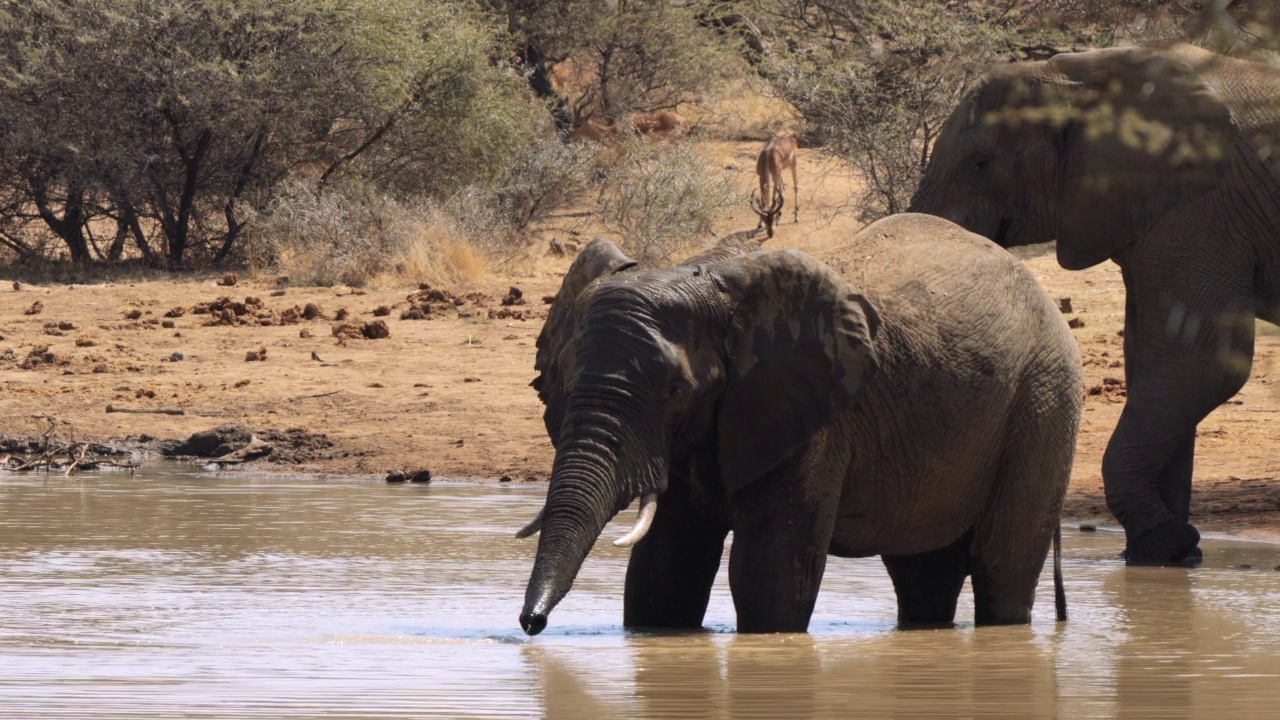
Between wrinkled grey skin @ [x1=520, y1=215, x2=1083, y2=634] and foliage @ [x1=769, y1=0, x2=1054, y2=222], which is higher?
foliage @ [x1=769, y1=0, x2=1054, y2=222]

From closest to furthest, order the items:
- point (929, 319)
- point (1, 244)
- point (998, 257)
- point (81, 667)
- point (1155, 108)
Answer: point (81, 667)
point (929, 319)
point (998, 257)
point (1155, 108)
point (1, 244)

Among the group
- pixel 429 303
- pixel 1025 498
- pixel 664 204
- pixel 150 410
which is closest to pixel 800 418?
pixel 1025 498

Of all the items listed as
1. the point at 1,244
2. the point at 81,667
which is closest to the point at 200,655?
the point at 81,667

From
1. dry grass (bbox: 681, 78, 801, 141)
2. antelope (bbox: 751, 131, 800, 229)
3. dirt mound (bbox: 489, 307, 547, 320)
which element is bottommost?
dirt mound (bbox: 489, 307, 547, 320)

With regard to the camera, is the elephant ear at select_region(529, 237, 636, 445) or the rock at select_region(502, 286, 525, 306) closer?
the elephant ear at select_region(529, 237, 636, 445)

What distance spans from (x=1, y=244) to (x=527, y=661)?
1439cm

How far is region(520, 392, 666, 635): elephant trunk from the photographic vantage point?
529 centimetres

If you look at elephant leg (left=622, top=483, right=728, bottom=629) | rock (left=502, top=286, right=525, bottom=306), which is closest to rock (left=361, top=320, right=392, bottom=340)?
rock (left=502, top=286, right=525, bottom=306)

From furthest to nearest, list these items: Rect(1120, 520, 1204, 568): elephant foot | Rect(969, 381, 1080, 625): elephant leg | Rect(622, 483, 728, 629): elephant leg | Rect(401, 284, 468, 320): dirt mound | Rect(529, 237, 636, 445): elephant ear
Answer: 1. Rect(401, 284, 468, 320): dirt mound
2. Rect(1120, 520, 1204, 568): elephant foot
3. Rect(969, 381, 1080, 625): elephant leg
4. Rect(622, 483, 728, 629): elephant leg
5. Rect(529, 237, 636, 445): elephant ear

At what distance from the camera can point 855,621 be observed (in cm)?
695

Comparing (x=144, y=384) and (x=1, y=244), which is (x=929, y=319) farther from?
(x=1, y=244)

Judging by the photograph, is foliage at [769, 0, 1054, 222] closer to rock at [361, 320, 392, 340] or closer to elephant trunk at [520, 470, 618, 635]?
rock at [361, 320, 392, 340]

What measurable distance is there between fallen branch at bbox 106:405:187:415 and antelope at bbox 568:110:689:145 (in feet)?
40.1

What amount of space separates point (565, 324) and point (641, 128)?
62.4ft
